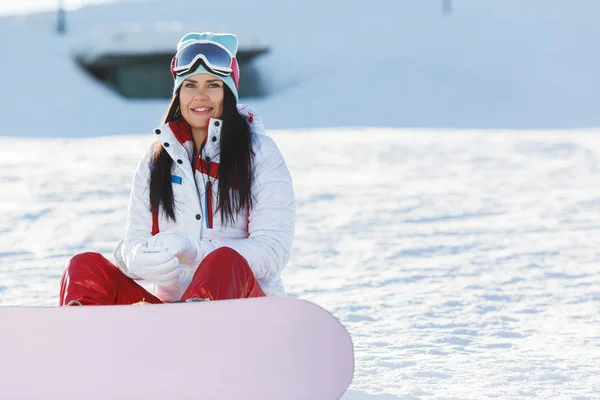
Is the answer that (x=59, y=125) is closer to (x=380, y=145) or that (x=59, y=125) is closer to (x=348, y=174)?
(x=380, y=145)

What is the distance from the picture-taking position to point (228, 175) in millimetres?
3113

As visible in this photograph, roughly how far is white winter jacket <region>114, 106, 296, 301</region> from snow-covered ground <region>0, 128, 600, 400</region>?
0.52 meters

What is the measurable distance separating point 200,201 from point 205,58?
0.42 metres

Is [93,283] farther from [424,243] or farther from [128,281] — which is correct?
[424,243]

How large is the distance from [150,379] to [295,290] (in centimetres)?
252

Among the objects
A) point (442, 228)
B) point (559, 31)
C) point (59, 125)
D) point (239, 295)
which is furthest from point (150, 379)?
point (559, 31)

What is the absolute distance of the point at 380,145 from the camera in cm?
1162

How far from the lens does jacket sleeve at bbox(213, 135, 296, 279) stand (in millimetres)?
3053

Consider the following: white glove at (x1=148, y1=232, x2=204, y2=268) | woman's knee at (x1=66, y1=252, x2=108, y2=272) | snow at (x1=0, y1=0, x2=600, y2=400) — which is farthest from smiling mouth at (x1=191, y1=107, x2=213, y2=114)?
snow at (x1=0, y1=0, x2=600, y2=400)

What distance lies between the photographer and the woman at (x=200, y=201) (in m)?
2.93

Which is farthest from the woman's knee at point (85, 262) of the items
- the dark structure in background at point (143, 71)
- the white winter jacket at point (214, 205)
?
the dark structure in background at point (143, 71)

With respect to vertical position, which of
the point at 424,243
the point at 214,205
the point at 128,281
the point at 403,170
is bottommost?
the point at 424,243

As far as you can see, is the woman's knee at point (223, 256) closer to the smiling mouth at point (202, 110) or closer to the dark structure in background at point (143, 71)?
the smiling mouth at point (202, 110)

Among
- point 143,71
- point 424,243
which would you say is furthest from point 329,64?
point 424,243
